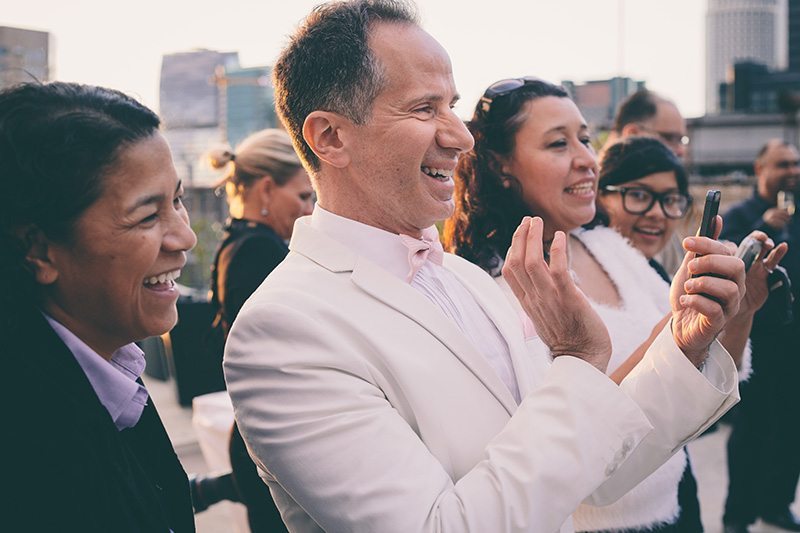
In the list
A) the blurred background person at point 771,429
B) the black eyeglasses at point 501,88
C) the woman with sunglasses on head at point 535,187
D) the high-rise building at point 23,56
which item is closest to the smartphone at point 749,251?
the woman with sunglasses on head at point 535,187

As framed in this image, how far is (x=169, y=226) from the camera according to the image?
1.48m

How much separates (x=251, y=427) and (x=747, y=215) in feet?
15.2

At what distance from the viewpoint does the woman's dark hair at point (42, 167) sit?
51.8 inches

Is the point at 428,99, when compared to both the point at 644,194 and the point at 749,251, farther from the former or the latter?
the point at 644,194

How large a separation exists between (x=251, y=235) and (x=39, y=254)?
1989 mm

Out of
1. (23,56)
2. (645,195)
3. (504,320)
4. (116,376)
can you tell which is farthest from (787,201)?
(116,376)

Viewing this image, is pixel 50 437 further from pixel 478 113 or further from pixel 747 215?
pixel 747 215

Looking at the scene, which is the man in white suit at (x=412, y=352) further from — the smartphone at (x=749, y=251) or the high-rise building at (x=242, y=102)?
the high-rise building at (x=242, y=102)

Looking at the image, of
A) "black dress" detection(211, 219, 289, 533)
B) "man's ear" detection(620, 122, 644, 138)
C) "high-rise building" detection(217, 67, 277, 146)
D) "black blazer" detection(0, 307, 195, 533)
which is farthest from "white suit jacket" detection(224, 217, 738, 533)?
"high-rise building" detection(217, 67, 277, 146)

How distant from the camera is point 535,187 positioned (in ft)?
7.80

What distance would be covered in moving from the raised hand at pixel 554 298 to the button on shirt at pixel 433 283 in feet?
0.73

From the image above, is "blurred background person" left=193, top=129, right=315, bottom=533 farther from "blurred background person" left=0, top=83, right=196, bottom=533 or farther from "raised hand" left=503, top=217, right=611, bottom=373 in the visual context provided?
"raised hand" left=503, top=217, right=611, bottom=373

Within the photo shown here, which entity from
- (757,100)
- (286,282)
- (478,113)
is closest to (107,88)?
(286,282)

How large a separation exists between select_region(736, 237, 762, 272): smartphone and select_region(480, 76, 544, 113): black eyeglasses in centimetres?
81
